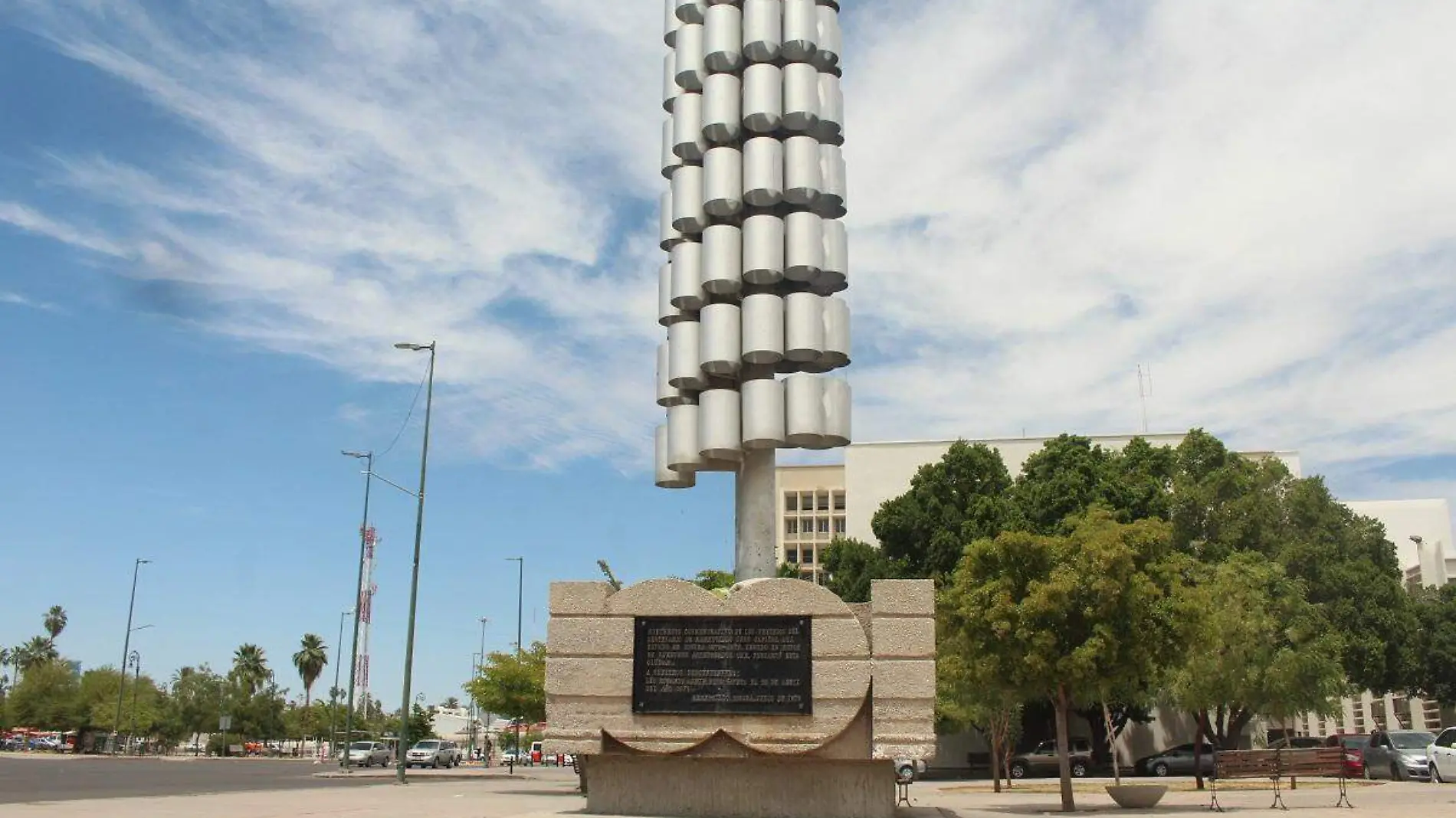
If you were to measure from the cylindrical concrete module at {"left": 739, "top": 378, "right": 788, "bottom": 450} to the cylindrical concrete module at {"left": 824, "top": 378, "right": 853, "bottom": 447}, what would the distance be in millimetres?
979

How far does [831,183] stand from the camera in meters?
27.6

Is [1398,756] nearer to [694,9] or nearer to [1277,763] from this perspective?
[1277,763]

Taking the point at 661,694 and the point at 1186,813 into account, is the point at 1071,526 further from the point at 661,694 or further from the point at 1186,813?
the point at 661,694

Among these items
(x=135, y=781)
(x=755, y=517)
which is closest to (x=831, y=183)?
(x=755, y=517)

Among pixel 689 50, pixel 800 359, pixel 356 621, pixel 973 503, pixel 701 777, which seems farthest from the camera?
pixel 356 621

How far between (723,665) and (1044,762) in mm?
34212

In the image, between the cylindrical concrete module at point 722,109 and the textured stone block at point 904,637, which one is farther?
the cylindrical concrete module at point 722,109

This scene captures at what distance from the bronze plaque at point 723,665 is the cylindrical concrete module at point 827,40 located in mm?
14305

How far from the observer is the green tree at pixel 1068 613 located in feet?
76.9

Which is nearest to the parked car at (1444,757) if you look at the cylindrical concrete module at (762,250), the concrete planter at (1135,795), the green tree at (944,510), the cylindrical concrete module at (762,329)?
the concrete planter at (1135,795)

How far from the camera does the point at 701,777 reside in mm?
20484

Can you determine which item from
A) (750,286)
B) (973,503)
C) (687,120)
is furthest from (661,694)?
(973,503)

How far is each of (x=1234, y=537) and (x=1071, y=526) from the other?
9.05 meters

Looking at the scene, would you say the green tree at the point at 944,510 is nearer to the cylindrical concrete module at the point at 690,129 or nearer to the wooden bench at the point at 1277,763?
the wooden bench at the point at 1277,763
